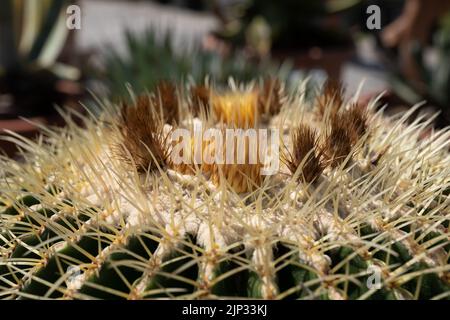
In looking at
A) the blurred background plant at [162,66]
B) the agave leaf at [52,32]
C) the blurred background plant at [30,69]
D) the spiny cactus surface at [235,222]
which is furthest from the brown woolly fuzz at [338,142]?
the agave leaf at [52,32]

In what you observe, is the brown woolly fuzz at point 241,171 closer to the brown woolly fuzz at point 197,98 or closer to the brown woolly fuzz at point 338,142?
the brown woolly fuzz at point 338,142

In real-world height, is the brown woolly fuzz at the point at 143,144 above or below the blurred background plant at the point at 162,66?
below

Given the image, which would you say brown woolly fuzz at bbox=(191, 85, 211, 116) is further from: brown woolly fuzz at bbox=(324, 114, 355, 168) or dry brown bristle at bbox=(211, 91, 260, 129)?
brown woolly fuzz at bbox=(324, 114, 355, 168)

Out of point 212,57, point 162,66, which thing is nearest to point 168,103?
point 162,66

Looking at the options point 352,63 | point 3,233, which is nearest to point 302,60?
point 352,63

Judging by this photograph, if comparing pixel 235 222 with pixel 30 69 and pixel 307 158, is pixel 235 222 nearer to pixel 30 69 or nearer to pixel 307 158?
pixel 307 158

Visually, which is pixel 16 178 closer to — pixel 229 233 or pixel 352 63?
pixel 229 233
